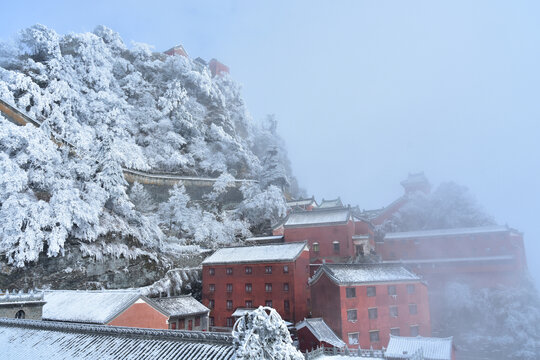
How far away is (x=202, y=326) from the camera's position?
1345 inches

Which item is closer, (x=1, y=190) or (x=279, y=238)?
(x=1, y=190)

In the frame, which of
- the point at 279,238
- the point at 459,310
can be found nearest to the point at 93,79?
the point at 279,238

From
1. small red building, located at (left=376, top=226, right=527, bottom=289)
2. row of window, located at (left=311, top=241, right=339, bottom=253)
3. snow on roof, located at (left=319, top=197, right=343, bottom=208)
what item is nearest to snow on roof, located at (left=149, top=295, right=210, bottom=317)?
row of window, located at (left=311, top=241, right=339, bottom=253)

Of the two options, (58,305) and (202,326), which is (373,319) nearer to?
(202,326)

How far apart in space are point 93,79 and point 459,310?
61196mm

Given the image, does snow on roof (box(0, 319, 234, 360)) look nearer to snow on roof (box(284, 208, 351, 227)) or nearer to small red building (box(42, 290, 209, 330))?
small red building (box(42, 290, 209, 330))

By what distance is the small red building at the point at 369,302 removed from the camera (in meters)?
31.5

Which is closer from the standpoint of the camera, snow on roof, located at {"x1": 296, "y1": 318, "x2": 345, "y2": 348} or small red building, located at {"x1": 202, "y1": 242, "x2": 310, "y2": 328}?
snow on roof, located at {"x1": 296, "y1": 318, "x2": 345, "y2": 348}

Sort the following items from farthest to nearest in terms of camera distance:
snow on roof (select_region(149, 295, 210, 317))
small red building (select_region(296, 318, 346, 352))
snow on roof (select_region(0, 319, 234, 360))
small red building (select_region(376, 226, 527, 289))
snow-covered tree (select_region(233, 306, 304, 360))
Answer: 1. small red building (select_region(376, 226, 527, 289))
2. snow on roof (select_region(149, 295, 210, 317))
3. small red building (select_region(296, 318, 346, 352))
4. snow on roof (select_region(0, 319, 234, 360))
5. snow-covered tree (select_region(233, 306, 304, 360))

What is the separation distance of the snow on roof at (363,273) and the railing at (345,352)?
18.3ft

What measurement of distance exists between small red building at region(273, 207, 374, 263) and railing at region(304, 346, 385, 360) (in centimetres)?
1623

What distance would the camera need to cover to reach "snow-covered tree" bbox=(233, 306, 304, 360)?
6.97m

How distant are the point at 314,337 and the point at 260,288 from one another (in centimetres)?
912

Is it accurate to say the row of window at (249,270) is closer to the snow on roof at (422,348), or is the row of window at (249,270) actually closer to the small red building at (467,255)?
the snow on roof at (422,348)
